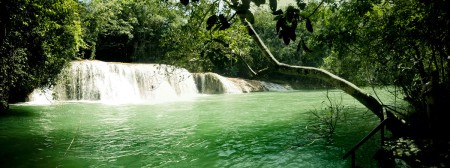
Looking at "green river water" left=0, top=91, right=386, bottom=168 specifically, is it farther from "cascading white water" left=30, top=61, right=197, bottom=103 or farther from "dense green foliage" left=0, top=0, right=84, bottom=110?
"cascading white water" left=30, top=61, right=197, bottom=103

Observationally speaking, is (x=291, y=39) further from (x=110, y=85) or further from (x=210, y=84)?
(x=210, y=84)

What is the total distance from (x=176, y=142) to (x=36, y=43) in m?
9.15

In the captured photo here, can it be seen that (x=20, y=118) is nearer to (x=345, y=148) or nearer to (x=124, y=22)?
(x=345, y=148)

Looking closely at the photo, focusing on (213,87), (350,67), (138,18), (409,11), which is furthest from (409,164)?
(138,18)

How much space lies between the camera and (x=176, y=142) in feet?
30.9

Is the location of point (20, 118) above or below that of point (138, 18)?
below

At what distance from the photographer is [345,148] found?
8.32m

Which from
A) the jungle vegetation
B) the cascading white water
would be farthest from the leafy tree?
the cascading white water

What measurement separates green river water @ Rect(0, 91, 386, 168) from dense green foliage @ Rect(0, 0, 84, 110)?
1.96 meters

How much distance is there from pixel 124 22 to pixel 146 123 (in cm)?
2392

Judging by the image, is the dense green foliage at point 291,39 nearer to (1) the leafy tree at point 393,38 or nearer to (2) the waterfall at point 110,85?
(1) the leafy tree at point 393,38

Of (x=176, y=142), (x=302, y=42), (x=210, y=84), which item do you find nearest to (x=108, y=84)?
(x=210, y=84)

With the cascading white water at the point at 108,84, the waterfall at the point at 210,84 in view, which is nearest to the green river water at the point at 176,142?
the cascading white water at the point at 108,84

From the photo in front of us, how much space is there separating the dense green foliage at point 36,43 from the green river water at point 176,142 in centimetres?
196
